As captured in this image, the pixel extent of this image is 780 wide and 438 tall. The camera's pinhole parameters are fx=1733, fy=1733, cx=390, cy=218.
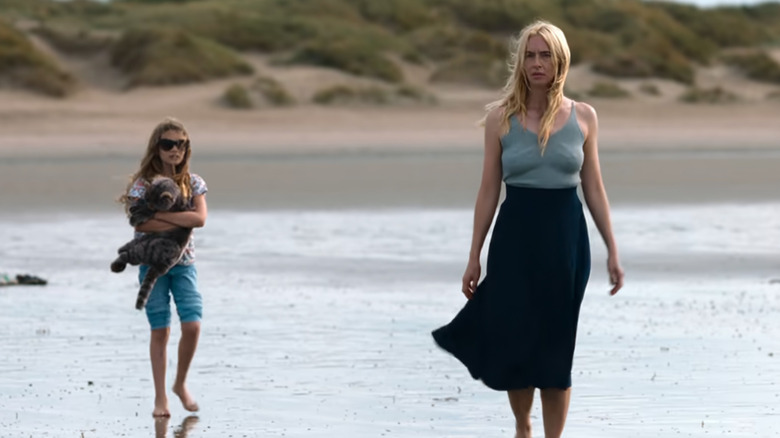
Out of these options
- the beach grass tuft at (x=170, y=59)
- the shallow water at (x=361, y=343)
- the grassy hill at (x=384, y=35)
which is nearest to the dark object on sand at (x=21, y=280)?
the shallow water at (x=361, y=343)

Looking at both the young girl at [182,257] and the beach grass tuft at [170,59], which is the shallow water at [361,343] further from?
the beach grass tuft at [170,59]

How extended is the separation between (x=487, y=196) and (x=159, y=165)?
1.98 m

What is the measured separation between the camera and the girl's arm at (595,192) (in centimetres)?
646

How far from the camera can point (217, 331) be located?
10.0 metres

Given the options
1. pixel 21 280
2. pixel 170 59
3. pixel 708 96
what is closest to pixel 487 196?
pixel 21 280

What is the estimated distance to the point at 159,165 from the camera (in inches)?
311

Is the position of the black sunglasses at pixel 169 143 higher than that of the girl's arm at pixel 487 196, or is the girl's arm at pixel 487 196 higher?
the black sunglasses at pixel 169 143

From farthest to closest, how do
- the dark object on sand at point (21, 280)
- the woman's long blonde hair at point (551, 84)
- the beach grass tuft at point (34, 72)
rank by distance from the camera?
the beach grass tuft at point (34, 72) < the dark object on sand at point (21, 280) < the woman's long blonde hair at point (551, 84)

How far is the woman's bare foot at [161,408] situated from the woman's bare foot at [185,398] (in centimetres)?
9

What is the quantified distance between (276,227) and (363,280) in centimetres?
438

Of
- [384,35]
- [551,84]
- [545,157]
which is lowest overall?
[545,157]

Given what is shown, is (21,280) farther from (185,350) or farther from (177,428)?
(177,428)

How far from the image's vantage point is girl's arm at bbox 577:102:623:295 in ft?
21.2

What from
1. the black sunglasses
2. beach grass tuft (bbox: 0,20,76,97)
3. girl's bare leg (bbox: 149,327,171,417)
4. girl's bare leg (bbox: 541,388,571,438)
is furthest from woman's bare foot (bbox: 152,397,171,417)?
beach grass tuft (bbox: 0,20,76,97)
